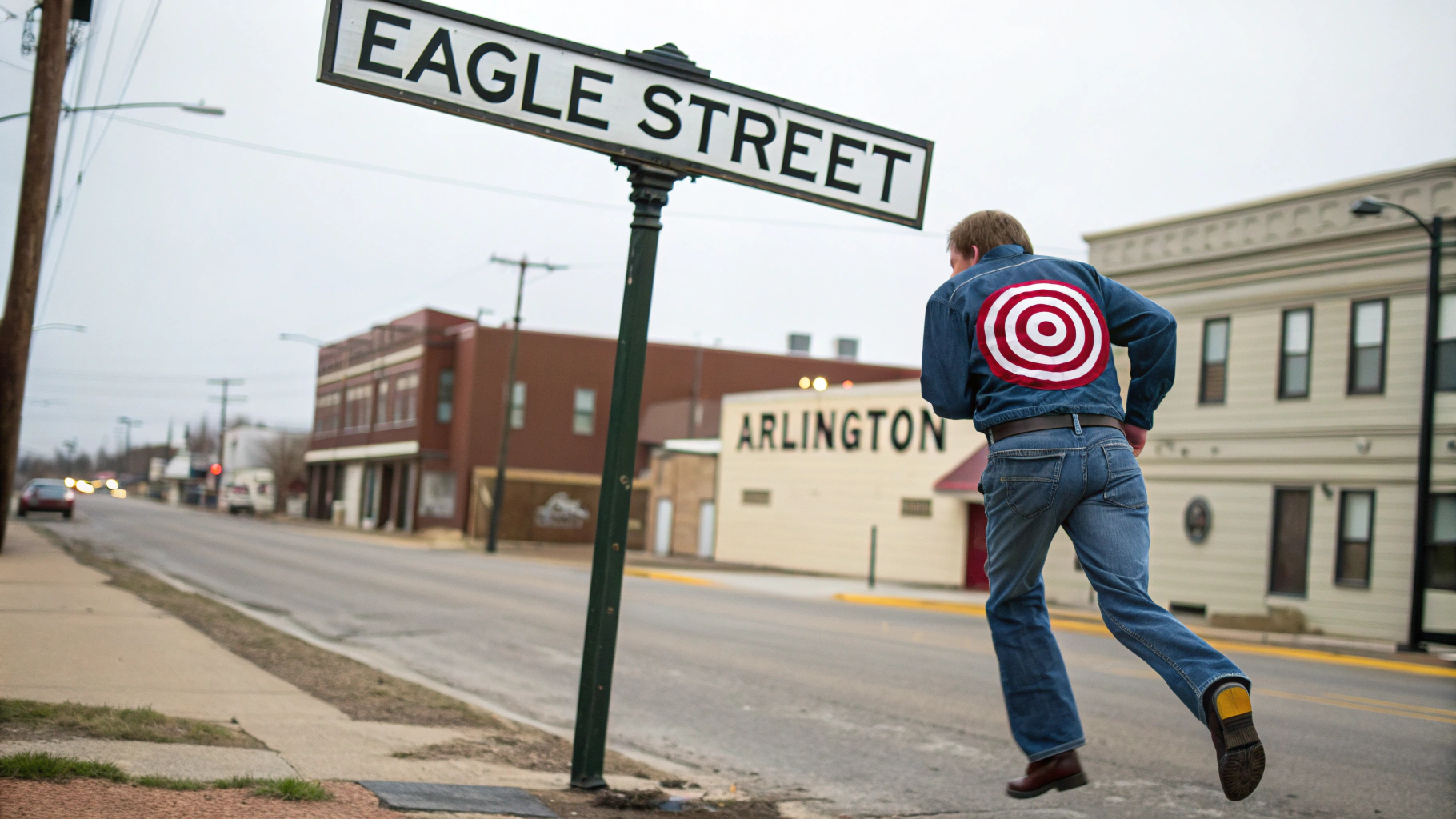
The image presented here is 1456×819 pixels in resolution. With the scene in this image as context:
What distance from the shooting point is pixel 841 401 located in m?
33.2

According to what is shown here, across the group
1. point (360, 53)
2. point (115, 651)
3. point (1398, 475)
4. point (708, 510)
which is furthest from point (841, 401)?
point (360, 53)

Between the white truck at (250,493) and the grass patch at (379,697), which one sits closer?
the grass patch at (379,697)

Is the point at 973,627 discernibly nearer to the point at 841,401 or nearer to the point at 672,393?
the point at 841,401

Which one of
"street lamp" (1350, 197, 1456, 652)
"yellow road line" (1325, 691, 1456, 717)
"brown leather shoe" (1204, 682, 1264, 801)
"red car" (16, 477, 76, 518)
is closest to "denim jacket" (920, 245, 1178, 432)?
"brown leather shoe" (1204, 682, 1264, 801)

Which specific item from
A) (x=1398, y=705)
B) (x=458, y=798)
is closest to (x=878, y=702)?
(x=1398, y=705)

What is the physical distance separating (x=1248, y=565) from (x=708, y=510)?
20.4 meters

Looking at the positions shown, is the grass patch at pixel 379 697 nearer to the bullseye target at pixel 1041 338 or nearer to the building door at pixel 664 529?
the bullseye target at pixel 1041 338

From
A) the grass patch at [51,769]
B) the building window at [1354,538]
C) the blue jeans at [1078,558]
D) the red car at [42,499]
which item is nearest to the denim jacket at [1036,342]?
the blue jeans at [1078,558]

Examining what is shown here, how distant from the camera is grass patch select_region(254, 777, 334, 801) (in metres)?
4.25

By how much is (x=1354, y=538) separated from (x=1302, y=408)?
2429 mm

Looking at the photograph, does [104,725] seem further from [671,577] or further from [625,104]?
[671,577]

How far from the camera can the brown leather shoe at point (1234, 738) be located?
9.61 feet

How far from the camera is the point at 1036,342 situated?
3.32 m

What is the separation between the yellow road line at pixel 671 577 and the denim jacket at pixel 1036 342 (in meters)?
22.9
